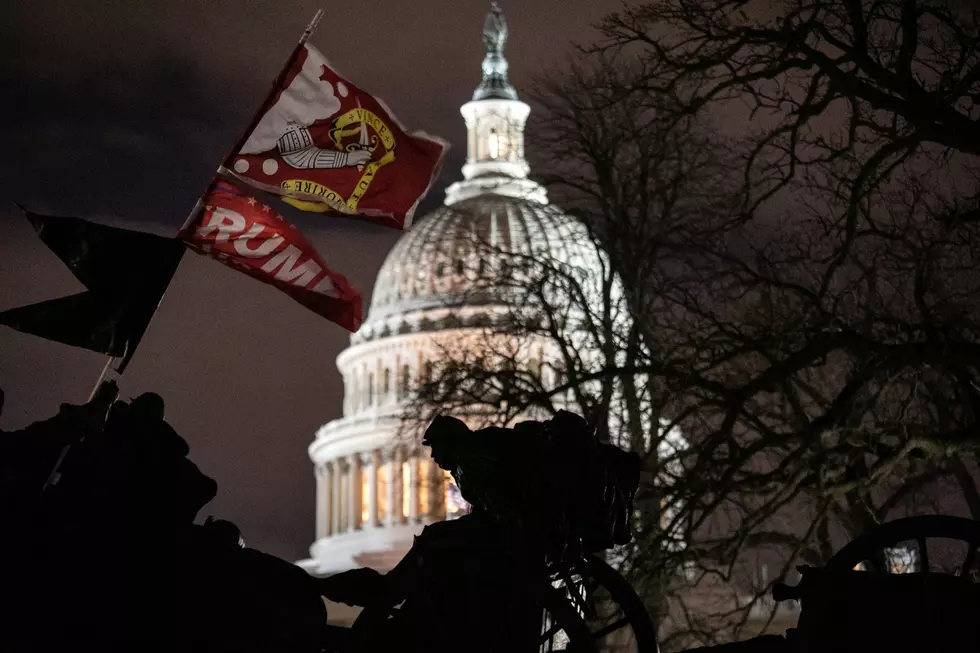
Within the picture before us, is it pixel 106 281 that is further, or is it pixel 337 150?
pixel 337 150

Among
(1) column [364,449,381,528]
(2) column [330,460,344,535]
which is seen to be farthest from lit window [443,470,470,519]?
(2) column [330,460,344,535]

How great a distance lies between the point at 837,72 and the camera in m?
14.6

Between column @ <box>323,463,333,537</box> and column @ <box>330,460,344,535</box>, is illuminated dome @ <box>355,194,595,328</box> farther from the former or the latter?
column @ <box>323,463,333,537</box>

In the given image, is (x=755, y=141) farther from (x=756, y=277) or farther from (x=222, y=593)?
(x=222, y=593)

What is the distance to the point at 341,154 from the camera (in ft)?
31.1

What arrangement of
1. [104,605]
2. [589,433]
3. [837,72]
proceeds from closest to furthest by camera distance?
[104,605], [589,433], [837,72]

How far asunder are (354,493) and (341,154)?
289 ft

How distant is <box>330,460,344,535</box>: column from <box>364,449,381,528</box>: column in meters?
3.24

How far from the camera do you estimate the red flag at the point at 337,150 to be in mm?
9328

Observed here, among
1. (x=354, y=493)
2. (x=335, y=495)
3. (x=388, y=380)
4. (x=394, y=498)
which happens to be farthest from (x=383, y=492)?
(x=388, y=380)

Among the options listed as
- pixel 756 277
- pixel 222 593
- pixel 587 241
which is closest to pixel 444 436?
pixel 222 593

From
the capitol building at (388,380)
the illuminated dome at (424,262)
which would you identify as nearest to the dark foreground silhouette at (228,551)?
the illuminated dome at (424,262)

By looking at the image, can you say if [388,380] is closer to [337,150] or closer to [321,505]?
[321,505]

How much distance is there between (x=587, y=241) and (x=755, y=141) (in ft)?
43.2
